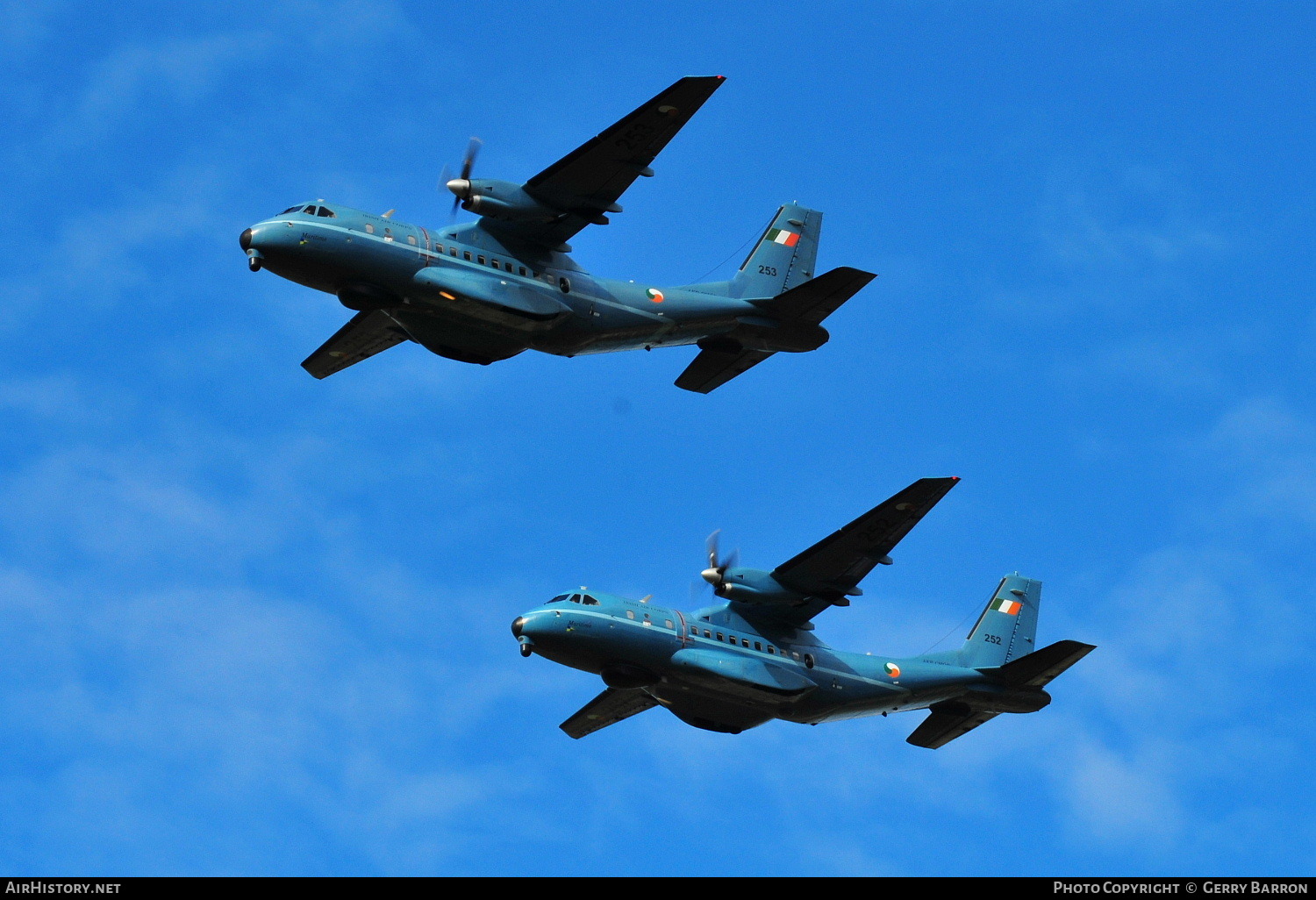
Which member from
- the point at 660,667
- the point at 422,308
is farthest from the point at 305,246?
the point at 660,667

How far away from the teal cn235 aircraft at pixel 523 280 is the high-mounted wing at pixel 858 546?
Answer: 18.6 ft

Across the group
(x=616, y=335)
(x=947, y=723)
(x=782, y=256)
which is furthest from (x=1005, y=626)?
(x=616, y=335)

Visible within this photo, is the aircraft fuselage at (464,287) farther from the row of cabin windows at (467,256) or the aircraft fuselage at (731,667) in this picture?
the aircraft fuselage at (731,667)

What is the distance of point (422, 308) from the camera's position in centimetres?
4028

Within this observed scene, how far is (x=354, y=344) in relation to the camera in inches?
1718

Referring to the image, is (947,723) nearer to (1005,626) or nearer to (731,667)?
(1005,626)

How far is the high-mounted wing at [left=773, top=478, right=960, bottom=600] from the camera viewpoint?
41.5m

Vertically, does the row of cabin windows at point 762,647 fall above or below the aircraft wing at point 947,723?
above

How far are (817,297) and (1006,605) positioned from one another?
37.3 ft

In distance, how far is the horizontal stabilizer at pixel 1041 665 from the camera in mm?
43094

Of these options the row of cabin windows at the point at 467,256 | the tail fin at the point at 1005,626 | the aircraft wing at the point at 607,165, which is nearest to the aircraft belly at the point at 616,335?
the row of cabin windows at the point at 467,256

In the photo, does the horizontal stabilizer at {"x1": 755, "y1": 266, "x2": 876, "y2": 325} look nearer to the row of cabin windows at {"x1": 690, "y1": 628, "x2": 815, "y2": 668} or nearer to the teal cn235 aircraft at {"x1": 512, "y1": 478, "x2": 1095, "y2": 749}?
the teal cn235 aircraft at {"x1": 512, "y1": 478, "x2": 1095, "y2": 749}
